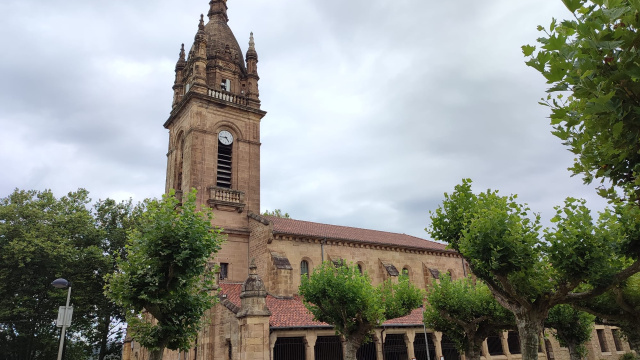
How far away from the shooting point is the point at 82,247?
3419cm

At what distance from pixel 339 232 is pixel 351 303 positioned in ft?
48.7

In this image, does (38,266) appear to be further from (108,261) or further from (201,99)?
(201,99)

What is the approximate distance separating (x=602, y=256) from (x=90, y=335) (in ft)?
129

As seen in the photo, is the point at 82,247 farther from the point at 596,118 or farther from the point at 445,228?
the point at 596,118

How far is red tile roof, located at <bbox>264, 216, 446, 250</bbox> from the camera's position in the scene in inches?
1190

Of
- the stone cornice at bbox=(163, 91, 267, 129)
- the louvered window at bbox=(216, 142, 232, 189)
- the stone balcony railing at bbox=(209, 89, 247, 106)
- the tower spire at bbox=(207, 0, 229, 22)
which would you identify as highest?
the tower spire at bbox=(207, 0, 229, 22)

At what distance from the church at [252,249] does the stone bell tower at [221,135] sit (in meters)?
0.08

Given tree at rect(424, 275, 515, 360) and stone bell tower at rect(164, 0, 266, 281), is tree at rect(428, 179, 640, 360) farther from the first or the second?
stone bell tower at rect(164, 0, 266, 281)

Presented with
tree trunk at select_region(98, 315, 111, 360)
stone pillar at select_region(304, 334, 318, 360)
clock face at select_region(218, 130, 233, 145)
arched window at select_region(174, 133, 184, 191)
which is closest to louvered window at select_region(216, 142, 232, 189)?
clock face at select_region(218, 130, 233, 145)

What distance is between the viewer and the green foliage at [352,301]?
19.2 m

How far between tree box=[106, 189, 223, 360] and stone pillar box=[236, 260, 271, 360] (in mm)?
3888

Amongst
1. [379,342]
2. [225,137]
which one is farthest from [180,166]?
[379,342]

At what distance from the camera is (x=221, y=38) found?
36.5m

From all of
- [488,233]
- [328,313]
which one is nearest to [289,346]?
[328,313]
